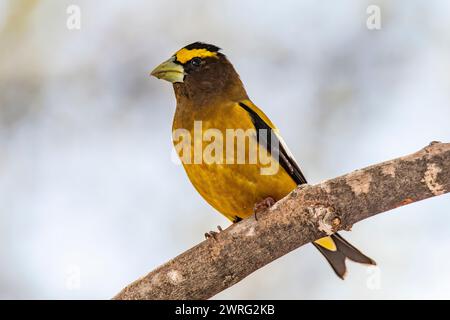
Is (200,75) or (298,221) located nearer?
(298,221)

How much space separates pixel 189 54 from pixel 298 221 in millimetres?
2011

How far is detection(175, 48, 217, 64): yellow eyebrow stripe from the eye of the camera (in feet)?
17.0

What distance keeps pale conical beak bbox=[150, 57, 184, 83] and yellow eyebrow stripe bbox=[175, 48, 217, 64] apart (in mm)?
54

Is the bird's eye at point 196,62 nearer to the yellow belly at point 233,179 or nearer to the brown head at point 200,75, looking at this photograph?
the brown head at point 200,75

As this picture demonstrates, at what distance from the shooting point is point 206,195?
15.8 feet

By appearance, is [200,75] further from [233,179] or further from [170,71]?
[233,179]

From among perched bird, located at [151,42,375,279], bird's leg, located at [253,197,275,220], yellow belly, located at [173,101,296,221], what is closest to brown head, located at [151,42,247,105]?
perched bird, located at [151,42,375,279]

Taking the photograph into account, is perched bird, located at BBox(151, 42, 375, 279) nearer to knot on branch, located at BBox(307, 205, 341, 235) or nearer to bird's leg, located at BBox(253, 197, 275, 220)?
bird's leg, located at BBox(253, 197, 275, 220)

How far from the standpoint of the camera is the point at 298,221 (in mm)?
3768

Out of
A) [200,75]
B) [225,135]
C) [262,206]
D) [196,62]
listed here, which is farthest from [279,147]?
[196,62]

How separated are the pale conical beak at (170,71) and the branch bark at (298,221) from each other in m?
1.63
